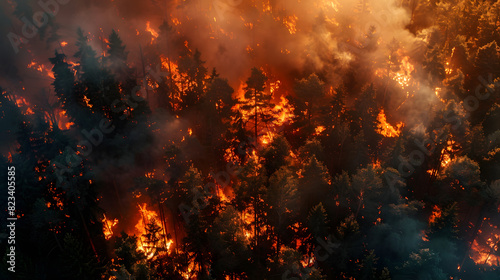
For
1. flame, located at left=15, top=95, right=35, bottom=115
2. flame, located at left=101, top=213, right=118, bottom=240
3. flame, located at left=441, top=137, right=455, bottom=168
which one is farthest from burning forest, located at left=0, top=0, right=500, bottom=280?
flame, located at left=441, top=137, right=455, bottom=168

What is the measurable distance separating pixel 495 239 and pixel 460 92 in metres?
24.5

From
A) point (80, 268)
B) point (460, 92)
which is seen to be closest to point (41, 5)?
point (80, 268)

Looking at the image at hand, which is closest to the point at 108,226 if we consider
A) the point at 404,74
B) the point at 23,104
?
the point at 23,104
